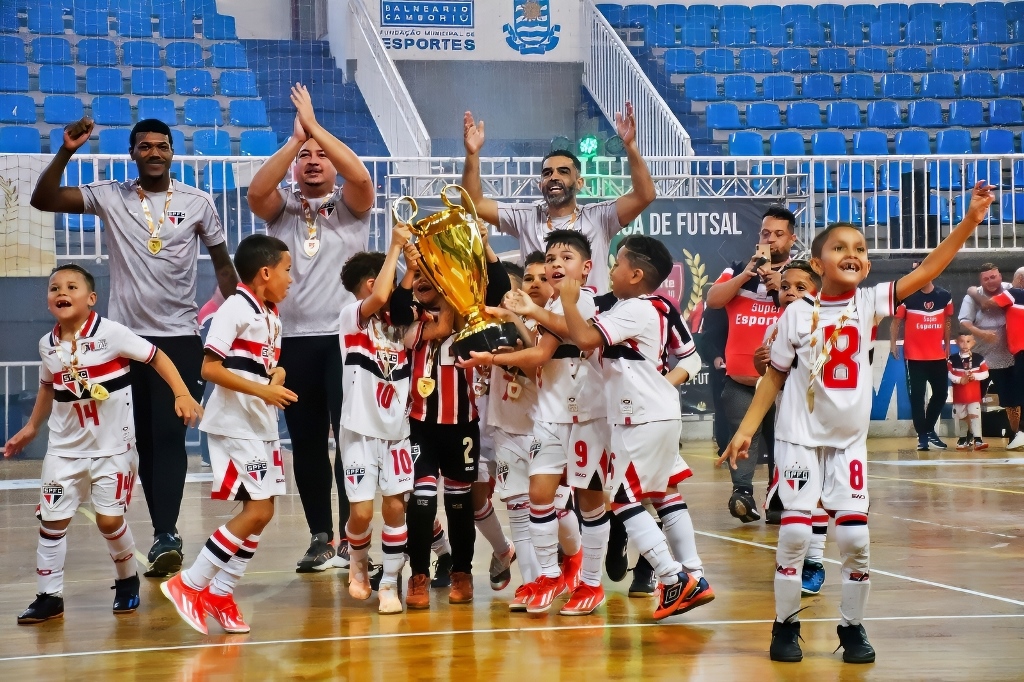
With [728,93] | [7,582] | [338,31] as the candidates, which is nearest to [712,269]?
[728,93]

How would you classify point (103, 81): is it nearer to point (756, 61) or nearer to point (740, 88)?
point (740, 88)

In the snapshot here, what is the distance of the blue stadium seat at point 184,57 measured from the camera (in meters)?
15.8

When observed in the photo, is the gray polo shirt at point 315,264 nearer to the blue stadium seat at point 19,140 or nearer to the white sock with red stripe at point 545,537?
the white sock with red stripe at point 545,537

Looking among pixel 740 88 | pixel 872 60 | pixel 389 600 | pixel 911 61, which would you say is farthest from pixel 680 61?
pixel 389 600

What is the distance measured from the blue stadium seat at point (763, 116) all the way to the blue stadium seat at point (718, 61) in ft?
3.51

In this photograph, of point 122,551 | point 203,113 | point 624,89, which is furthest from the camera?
point 624,89

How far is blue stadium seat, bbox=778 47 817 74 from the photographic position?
17875 millimetres

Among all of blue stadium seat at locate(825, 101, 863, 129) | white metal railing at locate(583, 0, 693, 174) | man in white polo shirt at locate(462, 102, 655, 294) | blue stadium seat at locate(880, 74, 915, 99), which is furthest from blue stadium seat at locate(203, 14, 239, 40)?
man in white polo shirt at locate(462, 102, 655, 294)

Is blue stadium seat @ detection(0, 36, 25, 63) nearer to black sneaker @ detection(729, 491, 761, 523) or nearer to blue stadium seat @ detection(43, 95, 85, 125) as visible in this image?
blue stadium seat @ detection(43, 95, 85, 125)

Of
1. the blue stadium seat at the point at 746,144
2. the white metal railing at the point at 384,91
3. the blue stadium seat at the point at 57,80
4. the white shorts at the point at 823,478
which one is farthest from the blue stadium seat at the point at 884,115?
the white shorts at the point at 823,478

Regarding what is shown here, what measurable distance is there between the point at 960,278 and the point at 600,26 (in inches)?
254

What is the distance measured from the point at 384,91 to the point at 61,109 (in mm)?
3876

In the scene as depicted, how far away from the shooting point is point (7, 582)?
17.2 ft

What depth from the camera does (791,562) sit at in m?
3.71
